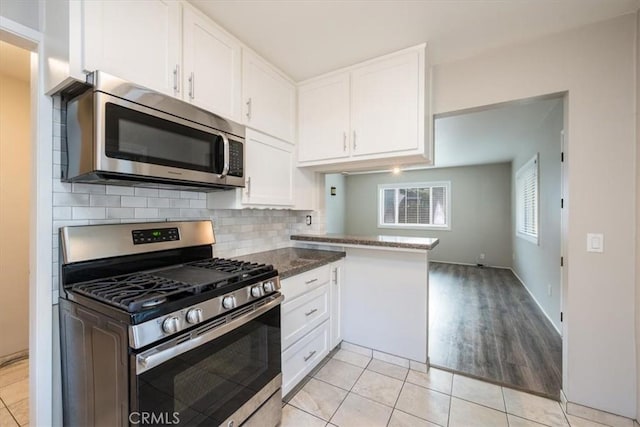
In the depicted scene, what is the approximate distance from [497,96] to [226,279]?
2140mm

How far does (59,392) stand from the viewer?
4.19 ft

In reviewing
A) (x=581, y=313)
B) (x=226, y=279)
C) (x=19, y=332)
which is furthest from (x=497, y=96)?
(x=19, y=332)

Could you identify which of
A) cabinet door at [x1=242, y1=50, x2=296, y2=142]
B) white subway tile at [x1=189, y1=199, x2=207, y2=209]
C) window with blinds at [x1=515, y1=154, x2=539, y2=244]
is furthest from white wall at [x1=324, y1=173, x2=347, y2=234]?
white subway tile at [x1=189, y1=199, x2=207, y2=209]

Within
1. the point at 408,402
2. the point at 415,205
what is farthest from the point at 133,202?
the point at 415,205

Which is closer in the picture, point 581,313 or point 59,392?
point 59,392

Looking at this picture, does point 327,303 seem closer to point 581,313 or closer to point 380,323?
point 380,323

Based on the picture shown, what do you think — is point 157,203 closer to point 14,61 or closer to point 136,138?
point 136,138

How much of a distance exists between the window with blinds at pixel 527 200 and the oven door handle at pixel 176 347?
429 centimetres

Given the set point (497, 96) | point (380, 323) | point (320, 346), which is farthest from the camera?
point (380, 323)

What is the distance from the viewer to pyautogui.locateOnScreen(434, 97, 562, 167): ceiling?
3.18 metres

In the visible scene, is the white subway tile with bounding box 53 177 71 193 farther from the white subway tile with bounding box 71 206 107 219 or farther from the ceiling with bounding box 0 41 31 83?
the ceiling with bounding box 0 41 31 83

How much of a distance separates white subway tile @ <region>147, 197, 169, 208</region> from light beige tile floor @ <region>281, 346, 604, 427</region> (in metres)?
1.47

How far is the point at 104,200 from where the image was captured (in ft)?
4.61

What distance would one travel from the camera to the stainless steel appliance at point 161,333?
936mm
